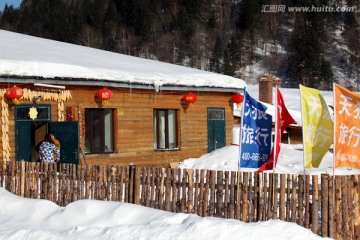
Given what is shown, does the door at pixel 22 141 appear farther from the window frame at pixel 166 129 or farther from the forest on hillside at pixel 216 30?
the forest on hillside at pixel 216 30

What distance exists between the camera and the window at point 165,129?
18900 millimetres

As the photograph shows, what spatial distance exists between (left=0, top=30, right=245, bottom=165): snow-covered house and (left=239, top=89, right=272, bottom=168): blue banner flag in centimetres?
668

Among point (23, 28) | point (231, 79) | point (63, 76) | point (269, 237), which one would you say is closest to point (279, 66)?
point (23, 28)

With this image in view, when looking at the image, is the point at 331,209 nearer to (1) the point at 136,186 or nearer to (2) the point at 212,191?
(2) the point at 212,191

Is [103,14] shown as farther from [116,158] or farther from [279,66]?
[116,158]

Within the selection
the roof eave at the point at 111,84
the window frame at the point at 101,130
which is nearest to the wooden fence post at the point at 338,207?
the roof eave at the point at 111,84

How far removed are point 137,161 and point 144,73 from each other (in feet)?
9.86

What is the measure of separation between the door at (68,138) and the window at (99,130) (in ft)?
5.38

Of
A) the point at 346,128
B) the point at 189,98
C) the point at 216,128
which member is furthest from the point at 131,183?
the point at 216,128

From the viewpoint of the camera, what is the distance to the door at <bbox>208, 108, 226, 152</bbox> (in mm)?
20031

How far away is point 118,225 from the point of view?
8.55 meters

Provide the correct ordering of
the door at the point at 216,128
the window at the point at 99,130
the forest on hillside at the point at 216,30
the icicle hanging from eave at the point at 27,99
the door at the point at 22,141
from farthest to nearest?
the forest on hillside at the point at 216,30 → the door at the point at 216,128 → the window at the point at 99,130 → the door at the point at 22,141 → the icicle hanging from eave at the point at 27,99

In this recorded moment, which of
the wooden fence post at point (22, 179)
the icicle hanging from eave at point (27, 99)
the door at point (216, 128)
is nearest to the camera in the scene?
the wooden fence post at point (22, 179)

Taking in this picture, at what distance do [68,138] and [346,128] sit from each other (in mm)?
8462
